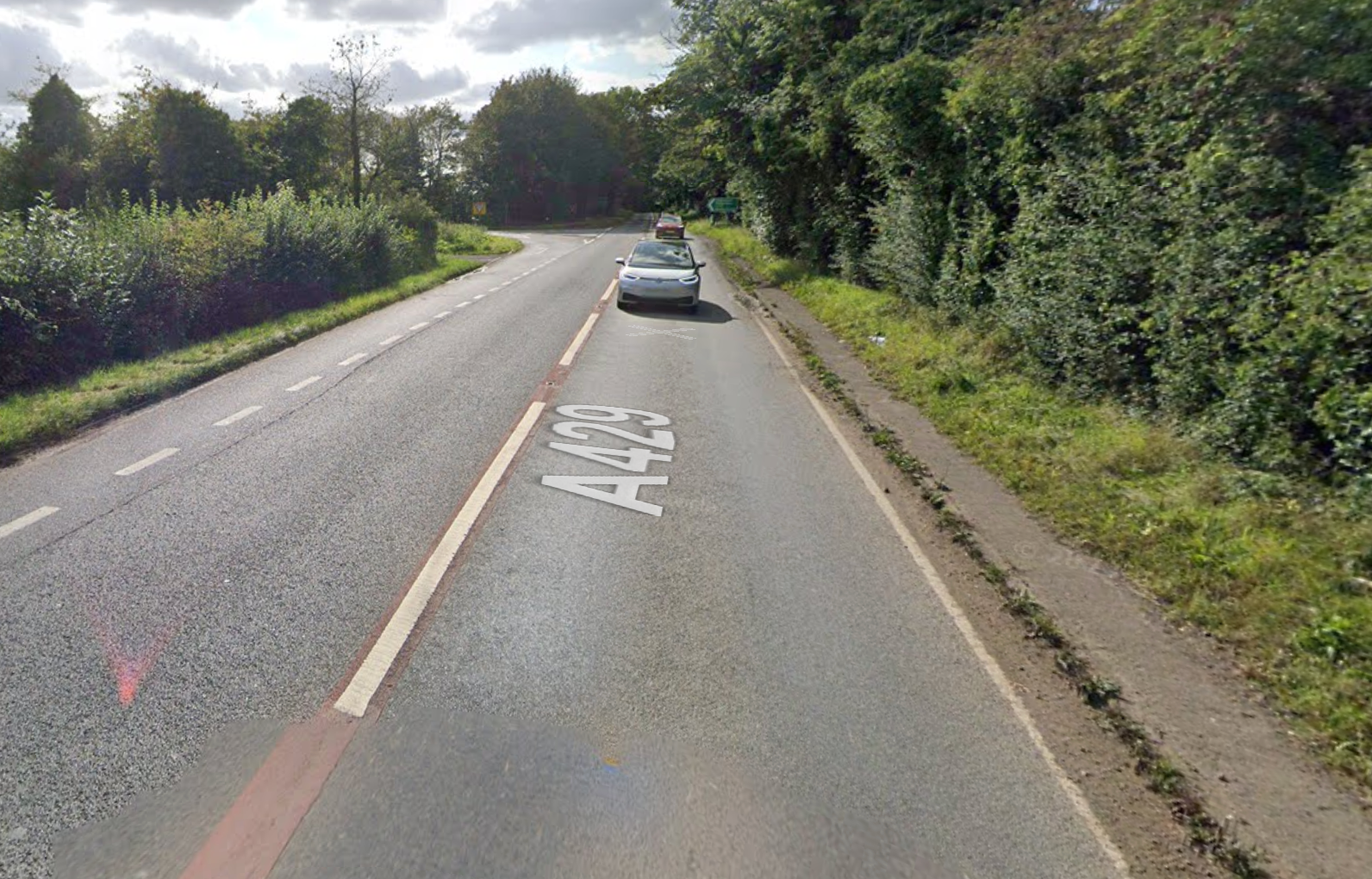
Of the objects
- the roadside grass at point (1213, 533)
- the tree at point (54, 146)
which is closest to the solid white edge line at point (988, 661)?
the roadside grass at point (1213, 533)

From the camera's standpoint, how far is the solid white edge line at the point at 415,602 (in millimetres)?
3777

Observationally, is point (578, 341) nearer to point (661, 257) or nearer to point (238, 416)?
point (661, 257)

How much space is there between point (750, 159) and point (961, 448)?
1901 centimetres

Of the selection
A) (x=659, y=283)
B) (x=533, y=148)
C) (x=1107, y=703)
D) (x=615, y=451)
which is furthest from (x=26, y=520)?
(x=533, y=148)

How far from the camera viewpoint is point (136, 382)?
984 cm

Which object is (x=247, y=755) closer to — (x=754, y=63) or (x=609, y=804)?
(x=609, y=804)

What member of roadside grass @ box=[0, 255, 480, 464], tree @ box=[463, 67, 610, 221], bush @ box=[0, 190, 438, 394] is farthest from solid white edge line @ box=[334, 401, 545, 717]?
tree @ box=[463, 67, 610, 221]

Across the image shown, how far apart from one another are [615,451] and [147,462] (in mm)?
4011

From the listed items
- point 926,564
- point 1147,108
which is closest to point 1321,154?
point 1147,108

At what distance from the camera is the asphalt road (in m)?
3.01

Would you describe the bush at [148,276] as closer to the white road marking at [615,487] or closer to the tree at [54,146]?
the white road marking at [615,487]

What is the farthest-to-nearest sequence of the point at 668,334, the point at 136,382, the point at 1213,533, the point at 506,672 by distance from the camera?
the point at 668,334
the point at 136,382
the point at 1213,533
the point at 506,672

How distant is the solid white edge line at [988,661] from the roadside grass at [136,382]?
24.8 ft

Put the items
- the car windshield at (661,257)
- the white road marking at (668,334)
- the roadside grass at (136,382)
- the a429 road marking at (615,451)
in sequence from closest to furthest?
the a429 road marking at (615,451), the roadside grass at (136,382), the white road marking at (668,334), the car windshield at (661,257)
